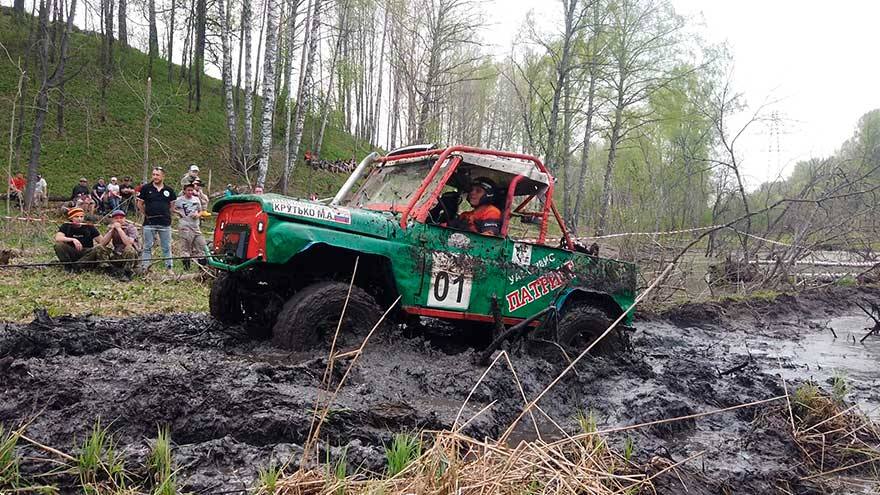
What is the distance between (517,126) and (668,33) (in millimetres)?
16234

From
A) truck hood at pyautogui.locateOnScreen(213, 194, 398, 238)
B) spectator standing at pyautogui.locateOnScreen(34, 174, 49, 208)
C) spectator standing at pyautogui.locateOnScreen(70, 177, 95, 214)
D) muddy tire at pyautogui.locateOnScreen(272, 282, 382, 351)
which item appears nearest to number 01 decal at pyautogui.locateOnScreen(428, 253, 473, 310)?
truck hood at pyautogui.locateOnScreen(213, 194, 398, 238)

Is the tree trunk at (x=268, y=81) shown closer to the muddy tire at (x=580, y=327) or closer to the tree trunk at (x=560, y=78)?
the tree trunk at (x=560, y=78)

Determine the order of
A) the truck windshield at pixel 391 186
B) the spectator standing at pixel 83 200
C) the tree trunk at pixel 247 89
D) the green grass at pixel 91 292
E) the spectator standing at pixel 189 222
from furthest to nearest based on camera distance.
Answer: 1. the tree trunk at pixel 247 89
2. the spectator standing at pixel 83 200
3. the spectator standing at pixel 189 222
4. the green grass at pixel 91 292
5. the truck windshield at pixel 391 186

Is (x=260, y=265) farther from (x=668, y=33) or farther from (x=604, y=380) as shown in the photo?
(x=668, y=33)

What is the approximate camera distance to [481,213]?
5723 millimetres

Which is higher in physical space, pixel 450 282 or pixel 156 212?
pixel 156 212

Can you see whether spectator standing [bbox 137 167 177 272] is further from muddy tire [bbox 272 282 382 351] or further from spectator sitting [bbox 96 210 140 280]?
muddy tire [bbox 272 282 382 351]

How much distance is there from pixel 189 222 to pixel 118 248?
138 centimetres

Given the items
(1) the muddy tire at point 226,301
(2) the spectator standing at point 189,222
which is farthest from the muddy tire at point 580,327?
(2) the spectator standing at point 189,222

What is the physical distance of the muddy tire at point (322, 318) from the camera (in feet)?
14.5

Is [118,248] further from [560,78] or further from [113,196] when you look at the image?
[560,78]

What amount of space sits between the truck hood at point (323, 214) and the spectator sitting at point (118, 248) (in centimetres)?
520

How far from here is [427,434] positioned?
11.2 feet

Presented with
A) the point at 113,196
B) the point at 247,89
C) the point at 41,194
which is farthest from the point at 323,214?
the point at 247,89
